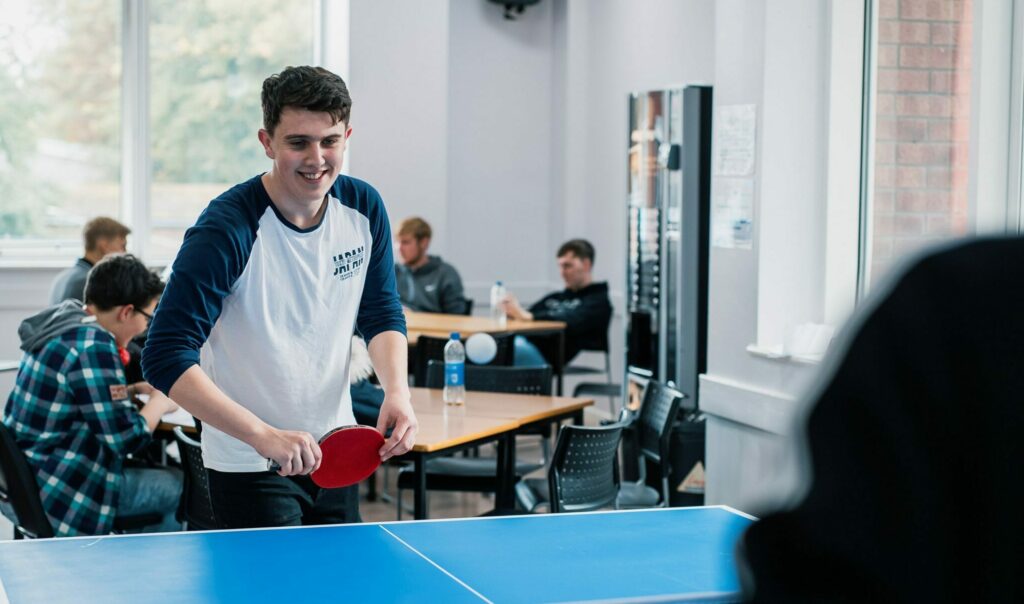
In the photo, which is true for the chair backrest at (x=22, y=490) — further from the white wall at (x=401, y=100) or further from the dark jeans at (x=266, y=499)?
the white wall at (x=401, y=100)

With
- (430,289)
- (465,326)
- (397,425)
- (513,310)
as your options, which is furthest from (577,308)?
(397,425)

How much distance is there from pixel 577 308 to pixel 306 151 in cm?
483

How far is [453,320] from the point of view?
23.3ft

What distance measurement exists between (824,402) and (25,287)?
7498 millimetres

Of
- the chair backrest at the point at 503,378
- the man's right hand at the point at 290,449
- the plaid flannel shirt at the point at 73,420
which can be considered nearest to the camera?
the man's right hand at the point at 290,449

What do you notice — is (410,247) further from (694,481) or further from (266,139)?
(266,139)

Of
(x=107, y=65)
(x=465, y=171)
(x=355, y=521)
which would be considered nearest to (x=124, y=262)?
(x=355, y=521)

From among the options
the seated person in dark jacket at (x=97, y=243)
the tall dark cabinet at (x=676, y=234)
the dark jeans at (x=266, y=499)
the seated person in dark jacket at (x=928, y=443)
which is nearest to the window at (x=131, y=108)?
the seated person in dark jacket at (x=97, y=243)

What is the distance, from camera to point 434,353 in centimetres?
592

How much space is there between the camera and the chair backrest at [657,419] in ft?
13.9

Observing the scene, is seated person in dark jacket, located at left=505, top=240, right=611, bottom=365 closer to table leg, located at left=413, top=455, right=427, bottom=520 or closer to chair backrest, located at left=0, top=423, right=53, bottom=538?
table leg, located at left=413, top=455, right=427, bottom=520

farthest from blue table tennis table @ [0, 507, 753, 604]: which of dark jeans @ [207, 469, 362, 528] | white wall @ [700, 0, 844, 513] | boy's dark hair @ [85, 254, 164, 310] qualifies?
white wall @ [700, 0, 844, 513]

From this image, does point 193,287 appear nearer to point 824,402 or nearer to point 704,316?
point 824,402

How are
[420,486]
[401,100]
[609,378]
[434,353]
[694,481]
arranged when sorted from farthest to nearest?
[401,100] < [609,378] < [434,353] < [694,481] < [420,486]
